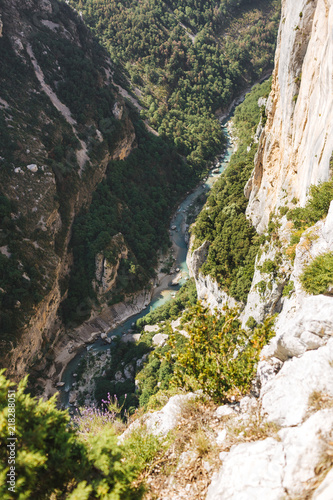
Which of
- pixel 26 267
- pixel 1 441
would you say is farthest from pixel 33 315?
pixel 1 441

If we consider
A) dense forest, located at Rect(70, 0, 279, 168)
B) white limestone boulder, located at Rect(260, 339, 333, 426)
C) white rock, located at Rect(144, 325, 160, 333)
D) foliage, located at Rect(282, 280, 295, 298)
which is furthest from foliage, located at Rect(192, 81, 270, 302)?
dense forest, located at Rect(70, 0, 279, 168)

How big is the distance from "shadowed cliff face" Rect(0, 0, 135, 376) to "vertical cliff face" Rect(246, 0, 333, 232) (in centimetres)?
2922

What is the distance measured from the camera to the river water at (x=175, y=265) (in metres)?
41.9

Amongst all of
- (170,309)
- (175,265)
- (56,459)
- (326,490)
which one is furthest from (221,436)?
(175,265)

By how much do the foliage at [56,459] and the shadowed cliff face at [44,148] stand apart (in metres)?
28.4

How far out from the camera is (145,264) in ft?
182

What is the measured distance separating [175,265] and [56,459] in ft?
169

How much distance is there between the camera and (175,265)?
58.0 meters

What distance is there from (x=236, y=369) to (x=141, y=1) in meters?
140

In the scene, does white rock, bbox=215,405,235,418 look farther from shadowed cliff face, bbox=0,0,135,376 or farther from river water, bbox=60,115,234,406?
river water, bbox=60,115,234,406

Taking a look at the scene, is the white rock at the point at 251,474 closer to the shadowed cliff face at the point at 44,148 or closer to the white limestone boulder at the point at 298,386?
the white limestone boulder at the point at 298,386

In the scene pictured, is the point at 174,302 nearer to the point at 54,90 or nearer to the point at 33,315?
the point at 33,315

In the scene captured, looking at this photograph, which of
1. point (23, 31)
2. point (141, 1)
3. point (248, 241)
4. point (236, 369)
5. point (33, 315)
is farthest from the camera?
point (141, 1)

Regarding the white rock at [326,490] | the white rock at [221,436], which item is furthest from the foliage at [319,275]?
the white rock at [326,490]
